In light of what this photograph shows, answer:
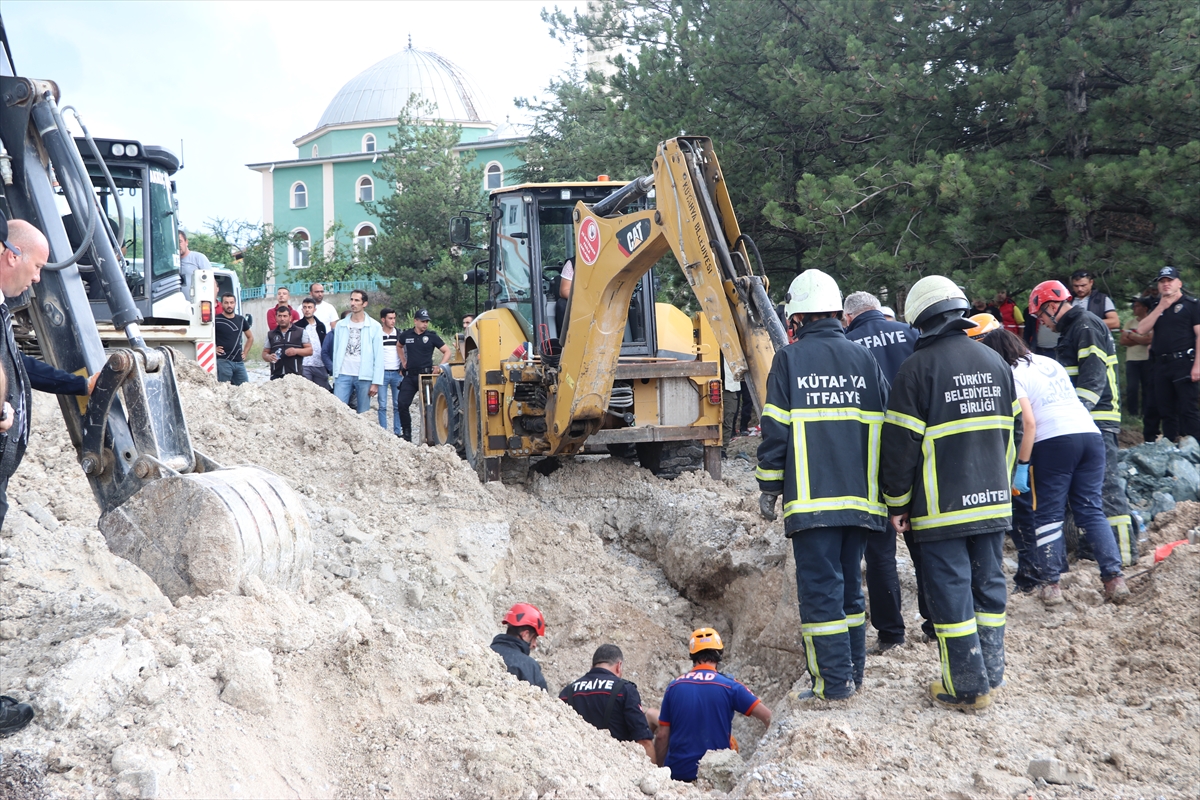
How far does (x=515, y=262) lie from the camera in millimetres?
8953

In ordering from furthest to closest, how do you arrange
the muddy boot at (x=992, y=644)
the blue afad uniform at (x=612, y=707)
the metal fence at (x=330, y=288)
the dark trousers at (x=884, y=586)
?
the metal fence at (x=330, y=288) < the dark trousers at (x=884, y=586) < the blue afad uniform at (x=612, y=707) < the muddy boot at (x=992, y=644)

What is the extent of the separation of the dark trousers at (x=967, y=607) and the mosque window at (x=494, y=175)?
34.1 metres

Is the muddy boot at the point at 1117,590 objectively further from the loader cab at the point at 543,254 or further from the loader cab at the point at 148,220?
the loader cab at the point at 148,220

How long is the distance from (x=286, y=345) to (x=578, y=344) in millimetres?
5012

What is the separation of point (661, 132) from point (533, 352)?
170 inches

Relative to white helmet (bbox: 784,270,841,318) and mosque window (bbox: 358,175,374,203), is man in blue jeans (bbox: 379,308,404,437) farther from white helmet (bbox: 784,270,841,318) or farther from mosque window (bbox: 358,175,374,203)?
mosque window (bbox: 358,175,374,203)

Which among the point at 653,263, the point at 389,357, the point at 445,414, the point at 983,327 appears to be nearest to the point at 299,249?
the point at 389,357

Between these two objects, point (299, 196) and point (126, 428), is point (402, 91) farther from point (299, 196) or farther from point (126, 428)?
point (126, 428)

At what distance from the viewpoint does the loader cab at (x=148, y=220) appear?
9930 mm

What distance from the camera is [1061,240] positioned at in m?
10.1

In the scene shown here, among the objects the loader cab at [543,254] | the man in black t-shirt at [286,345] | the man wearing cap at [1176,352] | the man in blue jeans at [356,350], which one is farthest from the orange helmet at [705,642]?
the man in black t-shirt at [286,345]

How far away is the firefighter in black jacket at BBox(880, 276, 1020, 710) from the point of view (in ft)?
13.5

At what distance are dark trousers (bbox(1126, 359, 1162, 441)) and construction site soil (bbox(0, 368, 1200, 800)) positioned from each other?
2.48 m

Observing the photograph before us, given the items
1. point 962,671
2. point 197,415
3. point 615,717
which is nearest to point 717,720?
point 615,717
